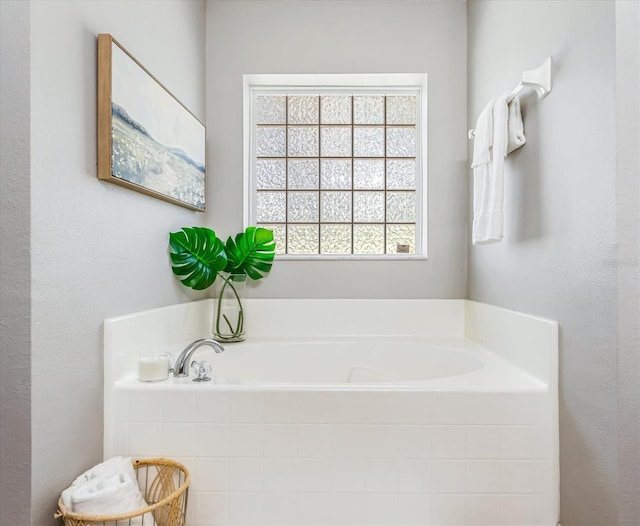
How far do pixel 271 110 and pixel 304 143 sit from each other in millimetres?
293

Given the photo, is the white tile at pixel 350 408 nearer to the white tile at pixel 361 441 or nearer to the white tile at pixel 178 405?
the white tile at pixel 361 441

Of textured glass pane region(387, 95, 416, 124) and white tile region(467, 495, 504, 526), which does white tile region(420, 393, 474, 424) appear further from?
textured glass pane region(387, 95, 416, 124)

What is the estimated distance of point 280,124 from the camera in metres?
2.60

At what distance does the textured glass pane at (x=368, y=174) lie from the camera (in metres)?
2.59

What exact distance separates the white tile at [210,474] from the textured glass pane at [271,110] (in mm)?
1974

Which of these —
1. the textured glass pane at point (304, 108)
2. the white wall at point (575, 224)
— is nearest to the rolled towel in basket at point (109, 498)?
the white wall at point (575, 224)

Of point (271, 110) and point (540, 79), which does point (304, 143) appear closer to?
point (271, 110)

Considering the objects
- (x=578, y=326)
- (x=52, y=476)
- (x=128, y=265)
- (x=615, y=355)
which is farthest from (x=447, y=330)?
(x=52, y=476)

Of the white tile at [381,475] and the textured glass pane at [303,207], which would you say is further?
the textured glass pane at [303,207]

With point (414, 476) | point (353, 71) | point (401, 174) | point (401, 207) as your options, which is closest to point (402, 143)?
point (401, 174)

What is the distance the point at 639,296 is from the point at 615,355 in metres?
0.17

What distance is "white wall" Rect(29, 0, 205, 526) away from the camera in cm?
111

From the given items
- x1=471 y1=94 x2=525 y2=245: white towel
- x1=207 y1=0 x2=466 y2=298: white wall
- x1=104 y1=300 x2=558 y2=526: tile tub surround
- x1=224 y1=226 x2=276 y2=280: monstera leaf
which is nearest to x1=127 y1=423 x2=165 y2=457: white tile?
x1=104 y1=300 x2=558 y2=526: tile tub surround

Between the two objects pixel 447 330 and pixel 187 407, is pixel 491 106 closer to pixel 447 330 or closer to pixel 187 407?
pixel 447 330
